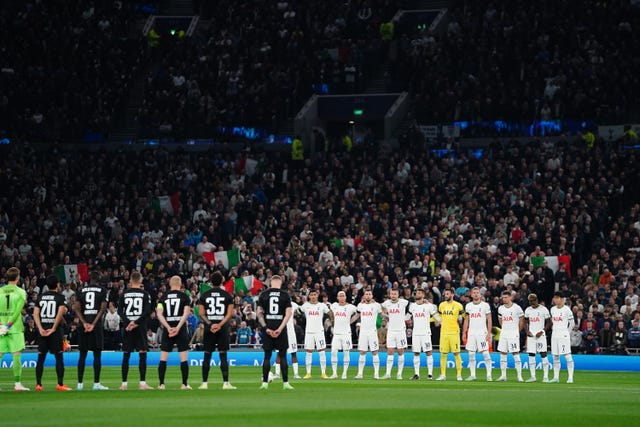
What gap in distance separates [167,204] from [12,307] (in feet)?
82.0

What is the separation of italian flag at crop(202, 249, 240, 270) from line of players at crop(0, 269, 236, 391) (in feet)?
64.3

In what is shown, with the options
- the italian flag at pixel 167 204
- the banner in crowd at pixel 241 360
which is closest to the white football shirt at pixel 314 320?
the banner in crowd at pixel 241 360

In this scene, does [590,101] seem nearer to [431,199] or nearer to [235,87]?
[431,199]

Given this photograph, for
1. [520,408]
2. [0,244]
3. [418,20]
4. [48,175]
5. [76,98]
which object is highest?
[418,20]

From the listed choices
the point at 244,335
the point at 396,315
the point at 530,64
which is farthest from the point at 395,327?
the point at 530,64

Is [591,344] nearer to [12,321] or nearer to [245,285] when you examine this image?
[245,285]

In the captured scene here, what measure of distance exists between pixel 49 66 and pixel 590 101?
25.5m

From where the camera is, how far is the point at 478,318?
32219 mm

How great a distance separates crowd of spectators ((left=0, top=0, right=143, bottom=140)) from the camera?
2206 inches

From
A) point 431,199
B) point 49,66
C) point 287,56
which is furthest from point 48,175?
point 431,199

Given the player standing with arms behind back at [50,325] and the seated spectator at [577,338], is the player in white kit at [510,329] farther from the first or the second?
the player standing with arms behind back at [50,325]

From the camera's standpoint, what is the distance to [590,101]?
4866cm

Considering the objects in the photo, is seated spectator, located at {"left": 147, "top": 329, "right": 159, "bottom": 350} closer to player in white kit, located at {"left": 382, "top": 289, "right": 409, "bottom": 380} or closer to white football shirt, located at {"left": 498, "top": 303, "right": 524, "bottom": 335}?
player in white kit, located at {"left": 382, "top": 289, "right": 409, "bottom": 380}

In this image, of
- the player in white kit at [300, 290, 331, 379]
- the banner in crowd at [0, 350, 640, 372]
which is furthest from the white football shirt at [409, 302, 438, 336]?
the banner in crowd at [0, 350, 640, 372]
